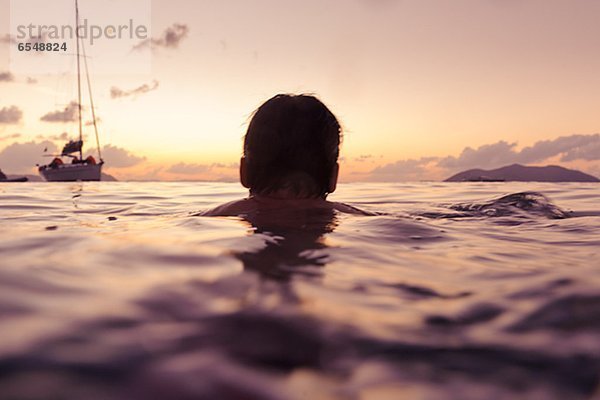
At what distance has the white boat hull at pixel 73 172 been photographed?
52.8 metres

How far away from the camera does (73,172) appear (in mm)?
53031

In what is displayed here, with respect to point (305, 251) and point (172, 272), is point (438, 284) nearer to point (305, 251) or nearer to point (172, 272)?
point (305, 251)

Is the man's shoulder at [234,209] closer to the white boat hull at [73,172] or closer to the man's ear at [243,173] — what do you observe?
the man's ear at [243,173]

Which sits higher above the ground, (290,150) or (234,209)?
(290,150)

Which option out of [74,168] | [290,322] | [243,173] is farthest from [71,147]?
[290,322]

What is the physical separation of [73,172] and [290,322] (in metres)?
58.9

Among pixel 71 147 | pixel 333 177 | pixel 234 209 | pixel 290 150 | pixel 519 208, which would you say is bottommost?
pixel 519 208

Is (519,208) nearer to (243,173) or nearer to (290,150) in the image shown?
(290,150)

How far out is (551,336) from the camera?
1.24 metres

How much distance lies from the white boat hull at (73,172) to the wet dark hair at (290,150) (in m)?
54.7

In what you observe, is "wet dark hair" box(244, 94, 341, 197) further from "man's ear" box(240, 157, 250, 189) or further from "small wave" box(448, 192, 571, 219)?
"small wave" box(448, 192, 571, 219)

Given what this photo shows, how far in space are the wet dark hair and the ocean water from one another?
1729 millimetres

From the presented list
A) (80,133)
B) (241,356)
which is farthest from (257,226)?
(80,133)

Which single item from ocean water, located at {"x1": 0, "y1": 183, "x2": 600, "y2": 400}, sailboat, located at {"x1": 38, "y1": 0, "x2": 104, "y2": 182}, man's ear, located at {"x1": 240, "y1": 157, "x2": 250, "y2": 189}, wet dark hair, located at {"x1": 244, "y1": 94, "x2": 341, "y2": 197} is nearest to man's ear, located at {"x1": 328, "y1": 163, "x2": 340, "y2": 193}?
wet dark hair, located at {"x1": 244, "y1": 94, "x2": 341, "y2": 197}
